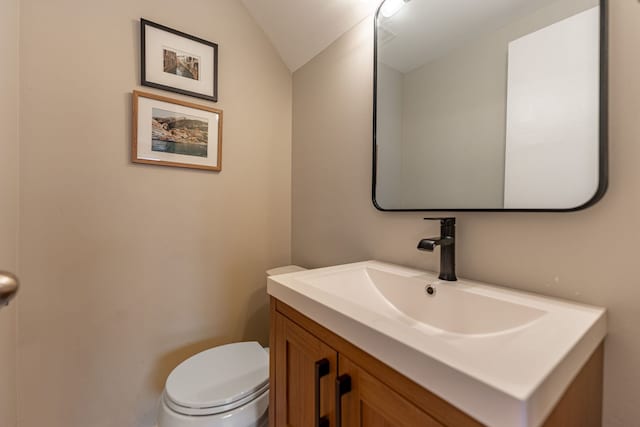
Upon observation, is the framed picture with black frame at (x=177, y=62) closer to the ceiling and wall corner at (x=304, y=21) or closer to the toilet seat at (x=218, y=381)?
the ceiling and wall corner at (x=304, y=21)

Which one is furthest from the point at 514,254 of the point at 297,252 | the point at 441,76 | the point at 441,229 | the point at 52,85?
the point at 52,85

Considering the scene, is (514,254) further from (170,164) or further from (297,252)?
(170,164)

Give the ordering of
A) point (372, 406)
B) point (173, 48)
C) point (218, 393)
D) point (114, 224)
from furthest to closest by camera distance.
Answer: point (173, 48)
point (114, 224)
point (218, 393)
point (372, 406)

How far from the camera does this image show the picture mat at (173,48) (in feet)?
3.83

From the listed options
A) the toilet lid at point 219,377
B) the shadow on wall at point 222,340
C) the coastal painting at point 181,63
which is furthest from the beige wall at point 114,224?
the toilet lid at point 219,377

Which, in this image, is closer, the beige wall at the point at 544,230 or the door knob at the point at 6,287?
the door knob at the point at 6,287

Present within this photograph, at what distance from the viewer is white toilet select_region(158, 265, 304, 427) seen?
0.84 meters

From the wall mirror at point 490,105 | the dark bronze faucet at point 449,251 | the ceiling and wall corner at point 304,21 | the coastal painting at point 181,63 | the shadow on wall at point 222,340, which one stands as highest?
the ceiling and wall corner at point 304,21

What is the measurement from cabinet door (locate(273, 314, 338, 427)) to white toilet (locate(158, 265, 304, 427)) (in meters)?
0.16

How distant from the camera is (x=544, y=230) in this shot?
0.67 m

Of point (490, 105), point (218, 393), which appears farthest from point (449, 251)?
point (218, 393)

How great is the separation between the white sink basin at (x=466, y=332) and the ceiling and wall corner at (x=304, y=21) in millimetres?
1156

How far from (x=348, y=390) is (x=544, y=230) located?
63cm

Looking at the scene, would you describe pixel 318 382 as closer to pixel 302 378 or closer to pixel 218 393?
pixel 302 378
